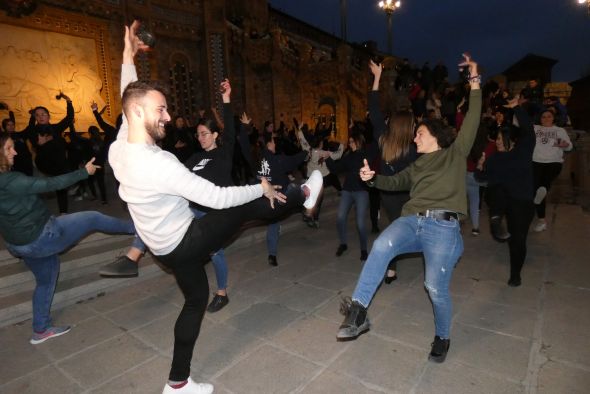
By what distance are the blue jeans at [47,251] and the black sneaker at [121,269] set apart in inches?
19.7

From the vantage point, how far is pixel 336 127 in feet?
72.4

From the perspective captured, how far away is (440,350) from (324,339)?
1.04 metres

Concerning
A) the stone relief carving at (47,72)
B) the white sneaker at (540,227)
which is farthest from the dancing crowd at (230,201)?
the stone relief carving at (47,72)

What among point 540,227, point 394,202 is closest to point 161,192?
point 394,202

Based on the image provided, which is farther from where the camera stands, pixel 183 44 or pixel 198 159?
pixel 183 44

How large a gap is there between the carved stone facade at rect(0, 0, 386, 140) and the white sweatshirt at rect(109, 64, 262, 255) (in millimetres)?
12515

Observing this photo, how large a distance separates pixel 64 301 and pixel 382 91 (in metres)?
18.3

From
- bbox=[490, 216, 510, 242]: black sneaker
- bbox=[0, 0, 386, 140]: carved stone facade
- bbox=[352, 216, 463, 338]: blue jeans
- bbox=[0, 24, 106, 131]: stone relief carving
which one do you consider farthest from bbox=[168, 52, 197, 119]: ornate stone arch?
bbox=[352, 216, 463, 338]: blue jeans

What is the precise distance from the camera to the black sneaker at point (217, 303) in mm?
4061

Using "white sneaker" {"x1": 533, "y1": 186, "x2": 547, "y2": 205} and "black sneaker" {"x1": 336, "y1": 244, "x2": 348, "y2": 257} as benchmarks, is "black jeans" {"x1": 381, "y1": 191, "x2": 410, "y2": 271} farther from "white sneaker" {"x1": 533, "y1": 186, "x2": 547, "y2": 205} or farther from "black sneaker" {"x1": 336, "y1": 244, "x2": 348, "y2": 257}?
"white sneaker" {"x1": 533, "y1": 186, "x2": 547, "y2": 205}

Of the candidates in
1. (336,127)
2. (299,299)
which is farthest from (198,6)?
(299,299)

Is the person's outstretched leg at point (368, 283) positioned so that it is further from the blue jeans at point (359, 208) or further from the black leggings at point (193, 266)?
the blue jeans at point (359, 208)

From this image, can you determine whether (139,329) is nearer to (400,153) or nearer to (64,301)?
(64,301)

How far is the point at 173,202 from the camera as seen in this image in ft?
7.32
